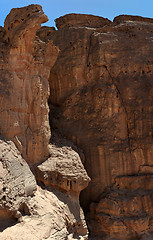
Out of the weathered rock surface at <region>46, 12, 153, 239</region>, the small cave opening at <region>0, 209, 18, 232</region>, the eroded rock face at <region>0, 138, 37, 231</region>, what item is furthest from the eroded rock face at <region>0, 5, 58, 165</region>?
the weathered rock surface at <region>46, 12, 153, 239</region>

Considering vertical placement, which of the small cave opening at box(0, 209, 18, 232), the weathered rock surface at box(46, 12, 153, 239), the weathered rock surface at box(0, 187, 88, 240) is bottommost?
the weathered rock surface at box(0, 187, 88, 240)

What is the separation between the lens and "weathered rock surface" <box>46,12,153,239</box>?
11.0 meters

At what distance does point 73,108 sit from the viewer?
11.9 m

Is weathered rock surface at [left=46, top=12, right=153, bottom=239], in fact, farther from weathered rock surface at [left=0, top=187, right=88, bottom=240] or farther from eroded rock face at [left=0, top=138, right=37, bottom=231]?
eroded rock face at [left=0, top=138, right=37, bottom=231]

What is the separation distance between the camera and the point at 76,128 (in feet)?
37.8

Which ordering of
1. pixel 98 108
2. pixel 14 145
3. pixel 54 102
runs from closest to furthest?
pixel 14 145 → pixel 98 108 → pixel 54 102

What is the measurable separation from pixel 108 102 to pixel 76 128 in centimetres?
176

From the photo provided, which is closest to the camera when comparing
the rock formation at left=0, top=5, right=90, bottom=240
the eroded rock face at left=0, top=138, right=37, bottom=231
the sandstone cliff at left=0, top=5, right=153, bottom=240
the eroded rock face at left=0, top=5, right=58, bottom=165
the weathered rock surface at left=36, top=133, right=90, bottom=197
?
the eroded rock face at left=0, top=138, right=37, bottom=231

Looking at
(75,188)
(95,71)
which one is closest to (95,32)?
(95,71)

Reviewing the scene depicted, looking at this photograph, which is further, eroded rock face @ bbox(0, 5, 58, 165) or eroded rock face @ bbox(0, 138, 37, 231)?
eroded rock face @ bbox(0, 5, 58, 165)

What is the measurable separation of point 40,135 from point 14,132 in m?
1.08

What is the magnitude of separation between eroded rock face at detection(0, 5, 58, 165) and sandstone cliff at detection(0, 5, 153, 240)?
0.03 metres

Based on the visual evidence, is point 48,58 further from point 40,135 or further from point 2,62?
point 40,135

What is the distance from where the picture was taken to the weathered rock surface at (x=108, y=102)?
432 inches
